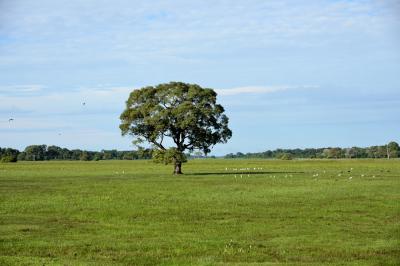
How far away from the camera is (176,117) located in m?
74.9

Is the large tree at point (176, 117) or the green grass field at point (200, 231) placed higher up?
the large tree at point (176, 117)

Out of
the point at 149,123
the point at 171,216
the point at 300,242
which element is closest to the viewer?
the point at 300,242

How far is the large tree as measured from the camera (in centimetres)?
7462

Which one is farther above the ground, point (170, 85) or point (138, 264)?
point (170, 85)

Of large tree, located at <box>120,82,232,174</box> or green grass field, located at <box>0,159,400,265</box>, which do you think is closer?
green grass field, located at <box>0,159,400,265</box>

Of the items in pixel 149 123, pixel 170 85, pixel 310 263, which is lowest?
pixel 310 263

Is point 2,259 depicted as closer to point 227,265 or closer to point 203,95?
point 227,265

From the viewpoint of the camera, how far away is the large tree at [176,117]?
7462cm

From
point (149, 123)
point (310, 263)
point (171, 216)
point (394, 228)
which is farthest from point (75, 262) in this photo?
point (149, 123)

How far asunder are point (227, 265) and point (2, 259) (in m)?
6.30

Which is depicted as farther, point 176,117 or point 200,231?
point 176,117

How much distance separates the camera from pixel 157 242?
1958 cm

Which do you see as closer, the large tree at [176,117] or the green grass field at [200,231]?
the green grass field at [200,231]

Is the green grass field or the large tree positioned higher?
the large tree
